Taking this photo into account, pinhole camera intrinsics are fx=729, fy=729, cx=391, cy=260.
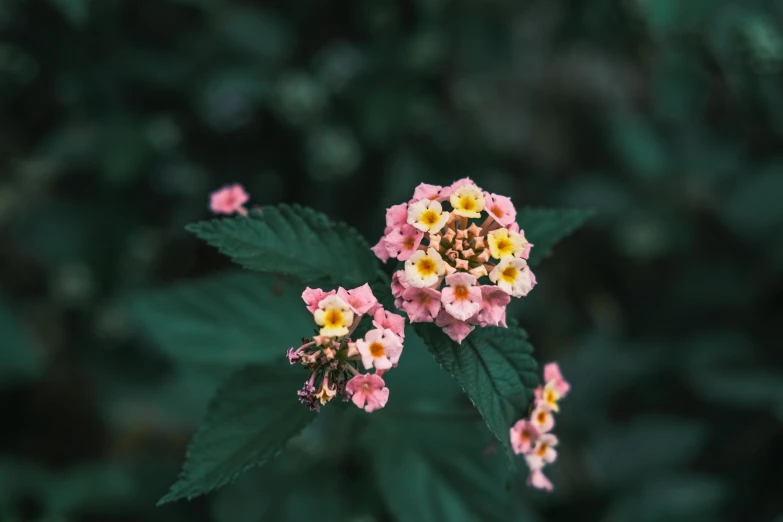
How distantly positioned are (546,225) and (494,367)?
13.4 inches

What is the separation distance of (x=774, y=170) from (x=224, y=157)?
1866 mm

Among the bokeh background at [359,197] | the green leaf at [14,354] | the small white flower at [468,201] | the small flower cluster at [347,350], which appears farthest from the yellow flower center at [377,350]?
the green leaf at [14,354]

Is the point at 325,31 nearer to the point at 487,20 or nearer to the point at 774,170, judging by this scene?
the point at 487,20

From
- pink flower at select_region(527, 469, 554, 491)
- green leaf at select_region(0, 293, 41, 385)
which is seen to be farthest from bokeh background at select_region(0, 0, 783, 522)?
pink flower at select_region(527, 469, 554, 491)

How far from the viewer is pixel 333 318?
90 cm

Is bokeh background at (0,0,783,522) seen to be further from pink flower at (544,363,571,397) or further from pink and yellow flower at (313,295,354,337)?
pink and yellow flower at (313,295,354,337)

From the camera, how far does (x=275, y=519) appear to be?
160 centimetres

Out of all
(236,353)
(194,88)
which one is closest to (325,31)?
(194,88)

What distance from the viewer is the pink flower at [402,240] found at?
0.98m

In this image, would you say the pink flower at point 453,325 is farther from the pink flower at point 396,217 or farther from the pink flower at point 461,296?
the pink flower at point 396,217

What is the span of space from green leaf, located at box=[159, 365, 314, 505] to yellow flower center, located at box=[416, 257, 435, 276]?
0.29 metres

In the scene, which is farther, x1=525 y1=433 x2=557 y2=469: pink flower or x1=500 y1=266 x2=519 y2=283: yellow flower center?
x1=525 y1=433 x2=557 y2=469: pink flower

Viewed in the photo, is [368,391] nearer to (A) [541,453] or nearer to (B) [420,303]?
(B) [420,303]

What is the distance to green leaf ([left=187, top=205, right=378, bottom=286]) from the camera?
1.03 metres
